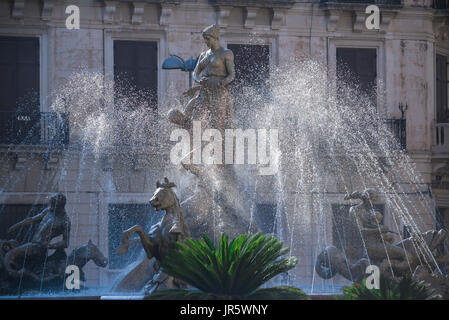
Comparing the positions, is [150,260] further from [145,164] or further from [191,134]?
[145,164]

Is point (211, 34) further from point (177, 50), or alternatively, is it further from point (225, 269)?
point (177, 50)

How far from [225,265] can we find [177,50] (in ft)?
45.0

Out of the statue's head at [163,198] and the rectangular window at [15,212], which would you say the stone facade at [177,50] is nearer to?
the rectangular window at [15,212]

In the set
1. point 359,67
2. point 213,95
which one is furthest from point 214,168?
point 359,67

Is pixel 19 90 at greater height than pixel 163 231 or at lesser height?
greater

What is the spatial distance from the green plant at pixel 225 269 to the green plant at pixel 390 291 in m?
0.57

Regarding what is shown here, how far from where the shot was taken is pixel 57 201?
14.4 m

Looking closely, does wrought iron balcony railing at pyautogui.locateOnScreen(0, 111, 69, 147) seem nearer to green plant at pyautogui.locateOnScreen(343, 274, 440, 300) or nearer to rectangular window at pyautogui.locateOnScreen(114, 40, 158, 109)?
rectangular window at pyautogui.locateOnScreen(114, 40, 158, 109)

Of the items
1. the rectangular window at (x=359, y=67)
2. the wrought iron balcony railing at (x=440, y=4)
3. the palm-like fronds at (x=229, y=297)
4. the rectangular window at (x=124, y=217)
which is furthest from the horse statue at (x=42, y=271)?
the wrought iron balcony railing at (x=440, y=4)

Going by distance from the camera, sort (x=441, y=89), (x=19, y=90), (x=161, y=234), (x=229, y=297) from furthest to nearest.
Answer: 1. (x=441, y=89)
2. (x=19, y=90)
3. (x=161, y=234)
4. (x=229, y=297)

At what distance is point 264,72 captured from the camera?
23281mm
